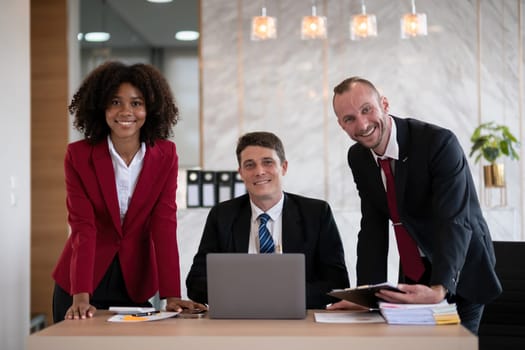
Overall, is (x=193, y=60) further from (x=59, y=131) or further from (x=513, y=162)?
(x=513, y=162)

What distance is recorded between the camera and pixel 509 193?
6.89m

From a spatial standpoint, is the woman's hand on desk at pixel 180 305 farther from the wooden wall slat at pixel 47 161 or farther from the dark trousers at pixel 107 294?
the wooden wall slat at pixel 47 161

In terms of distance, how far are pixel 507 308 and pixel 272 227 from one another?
4.40ft

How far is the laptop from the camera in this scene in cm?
235

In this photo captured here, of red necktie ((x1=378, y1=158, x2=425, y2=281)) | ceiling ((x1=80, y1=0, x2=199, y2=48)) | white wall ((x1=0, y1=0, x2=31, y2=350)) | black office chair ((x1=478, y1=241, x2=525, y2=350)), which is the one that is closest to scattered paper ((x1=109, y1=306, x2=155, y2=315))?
red necktie ((x1=378, y1=158, x2=425, y2=281))

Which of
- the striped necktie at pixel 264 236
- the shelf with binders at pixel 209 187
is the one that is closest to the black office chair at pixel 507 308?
the striped necktie at pixel 264 236

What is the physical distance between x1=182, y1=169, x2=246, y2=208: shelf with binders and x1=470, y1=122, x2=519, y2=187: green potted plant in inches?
80.4

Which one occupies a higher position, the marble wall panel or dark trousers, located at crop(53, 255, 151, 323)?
the marble wall panel

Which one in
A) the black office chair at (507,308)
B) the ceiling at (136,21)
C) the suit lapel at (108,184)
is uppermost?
the ceiling at (136,21)

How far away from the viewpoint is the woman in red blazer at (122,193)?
106 inches

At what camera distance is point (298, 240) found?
10.1 feet

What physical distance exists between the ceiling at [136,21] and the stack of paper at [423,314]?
5.22 metres

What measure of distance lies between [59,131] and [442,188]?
4.92m

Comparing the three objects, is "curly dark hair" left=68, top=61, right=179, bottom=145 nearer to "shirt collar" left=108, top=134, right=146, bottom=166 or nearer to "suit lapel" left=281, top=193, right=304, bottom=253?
"shirt collar" left=108, top=134, right=146, bottom=166
